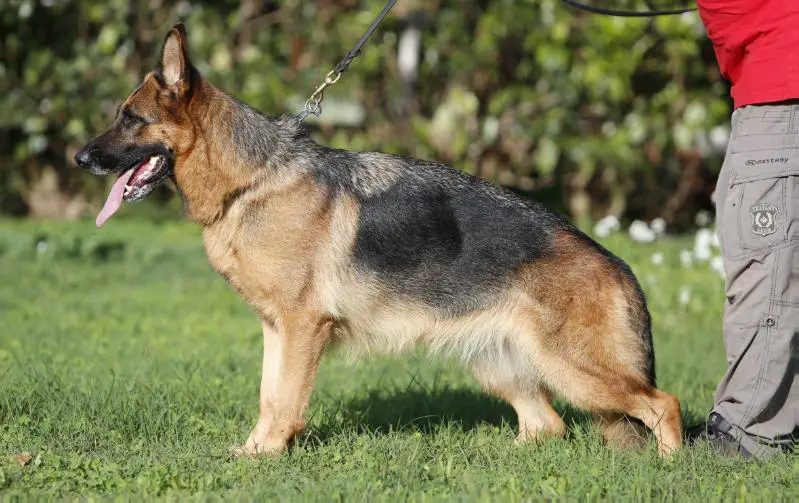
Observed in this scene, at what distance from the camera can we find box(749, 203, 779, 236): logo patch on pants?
4492mm

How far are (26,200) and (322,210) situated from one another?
9294 mm

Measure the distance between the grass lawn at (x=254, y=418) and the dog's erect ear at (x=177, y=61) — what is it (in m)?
1.50

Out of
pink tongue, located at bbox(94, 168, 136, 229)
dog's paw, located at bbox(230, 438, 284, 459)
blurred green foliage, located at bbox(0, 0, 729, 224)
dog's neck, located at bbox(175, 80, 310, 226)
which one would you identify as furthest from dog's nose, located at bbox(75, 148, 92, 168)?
blurred green foliage, located at bbox(0, 0, 729, 224)

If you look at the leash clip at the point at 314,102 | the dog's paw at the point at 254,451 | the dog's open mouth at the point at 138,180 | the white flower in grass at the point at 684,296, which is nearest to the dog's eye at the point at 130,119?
the dog's open mouth at the point at 138,180

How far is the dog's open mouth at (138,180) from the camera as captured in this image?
4723mm

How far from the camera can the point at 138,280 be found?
31.7 feet

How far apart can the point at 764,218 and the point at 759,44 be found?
0.79m

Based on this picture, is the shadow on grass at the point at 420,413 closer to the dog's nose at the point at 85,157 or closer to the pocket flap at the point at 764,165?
the pocket flap at the point at 764,165

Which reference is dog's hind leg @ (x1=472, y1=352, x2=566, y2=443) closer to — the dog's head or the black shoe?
the black shoe

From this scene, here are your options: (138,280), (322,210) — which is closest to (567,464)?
(322,210)

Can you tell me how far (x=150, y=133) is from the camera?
4.69 m

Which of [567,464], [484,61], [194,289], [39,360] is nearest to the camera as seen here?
[567,464]

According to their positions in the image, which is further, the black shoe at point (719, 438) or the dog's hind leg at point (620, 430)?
the dog's hind leg at point (620, 430)

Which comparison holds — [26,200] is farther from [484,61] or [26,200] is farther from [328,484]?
[328,484]
